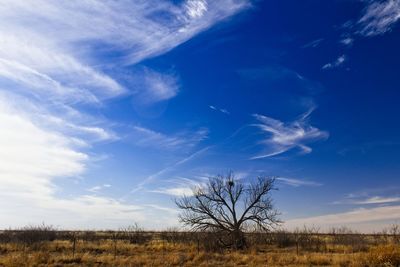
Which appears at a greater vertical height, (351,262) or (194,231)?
(194,231)

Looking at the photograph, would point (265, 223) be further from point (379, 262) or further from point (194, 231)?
point (379, 262)

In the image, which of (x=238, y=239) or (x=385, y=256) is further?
(x=238, y=239)

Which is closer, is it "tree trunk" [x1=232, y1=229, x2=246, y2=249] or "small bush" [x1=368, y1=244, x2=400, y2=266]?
"small bush" [x1=368, y1=244, x2=400, y2=266]

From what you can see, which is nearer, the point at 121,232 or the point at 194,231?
the point at 194,231

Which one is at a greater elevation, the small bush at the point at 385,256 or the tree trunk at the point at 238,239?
the tree trunk at the point at 238,239

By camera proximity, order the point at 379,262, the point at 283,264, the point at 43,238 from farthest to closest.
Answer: the point at 43,238, the point at 283,264, the point at 379,262

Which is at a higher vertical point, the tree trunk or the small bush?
the tree trunk

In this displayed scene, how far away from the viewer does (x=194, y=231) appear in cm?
3625

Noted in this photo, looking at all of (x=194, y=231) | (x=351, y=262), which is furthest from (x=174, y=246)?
(x=351, y=262)

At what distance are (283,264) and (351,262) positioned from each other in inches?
147

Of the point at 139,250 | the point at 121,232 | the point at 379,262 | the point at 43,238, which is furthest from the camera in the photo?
the point at 121,232

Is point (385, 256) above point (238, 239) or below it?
below

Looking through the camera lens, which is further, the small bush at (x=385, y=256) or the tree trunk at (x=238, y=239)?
the tree trunk at (x=238, y=239)

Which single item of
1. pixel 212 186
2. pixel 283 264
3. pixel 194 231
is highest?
pixel 212 186
